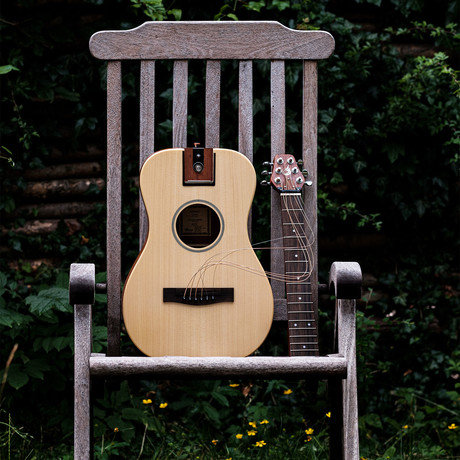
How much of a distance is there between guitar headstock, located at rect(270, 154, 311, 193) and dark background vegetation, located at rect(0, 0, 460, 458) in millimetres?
645

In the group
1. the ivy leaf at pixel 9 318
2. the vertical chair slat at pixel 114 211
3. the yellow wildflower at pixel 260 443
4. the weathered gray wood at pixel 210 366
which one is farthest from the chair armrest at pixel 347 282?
the ivy leaf at pixel 9 318

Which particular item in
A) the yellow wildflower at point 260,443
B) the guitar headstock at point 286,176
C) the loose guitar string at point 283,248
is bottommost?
the yellow wildflower at point 260,443

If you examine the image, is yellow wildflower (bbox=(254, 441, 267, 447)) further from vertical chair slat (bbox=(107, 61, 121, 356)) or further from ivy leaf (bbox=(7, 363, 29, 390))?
ivy leaf (bbox=(7, 363, 29, 390))

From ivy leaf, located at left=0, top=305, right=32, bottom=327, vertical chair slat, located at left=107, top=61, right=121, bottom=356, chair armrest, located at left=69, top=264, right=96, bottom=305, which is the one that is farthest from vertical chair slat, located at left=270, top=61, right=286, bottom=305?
ivy leaf, located at left=0, top=305, right=32, bottom=327

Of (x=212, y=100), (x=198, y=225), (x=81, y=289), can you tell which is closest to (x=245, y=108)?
(x=212, y=100)

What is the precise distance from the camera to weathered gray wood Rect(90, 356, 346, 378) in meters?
1.45

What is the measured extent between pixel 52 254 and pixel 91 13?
1001mm

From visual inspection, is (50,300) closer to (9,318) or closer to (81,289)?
(9,318)

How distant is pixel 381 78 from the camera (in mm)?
2590

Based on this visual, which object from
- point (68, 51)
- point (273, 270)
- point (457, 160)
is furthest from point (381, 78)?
point (68, 51)

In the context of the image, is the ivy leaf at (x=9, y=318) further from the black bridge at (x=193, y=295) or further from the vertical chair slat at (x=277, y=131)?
the vertical chair slat at (x=277, y=131)

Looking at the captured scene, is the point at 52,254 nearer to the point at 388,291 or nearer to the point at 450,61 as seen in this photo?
the point at 388,291

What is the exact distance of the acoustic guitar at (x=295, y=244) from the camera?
1.77 metres

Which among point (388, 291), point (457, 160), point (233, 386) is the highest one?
point (457, 160)
